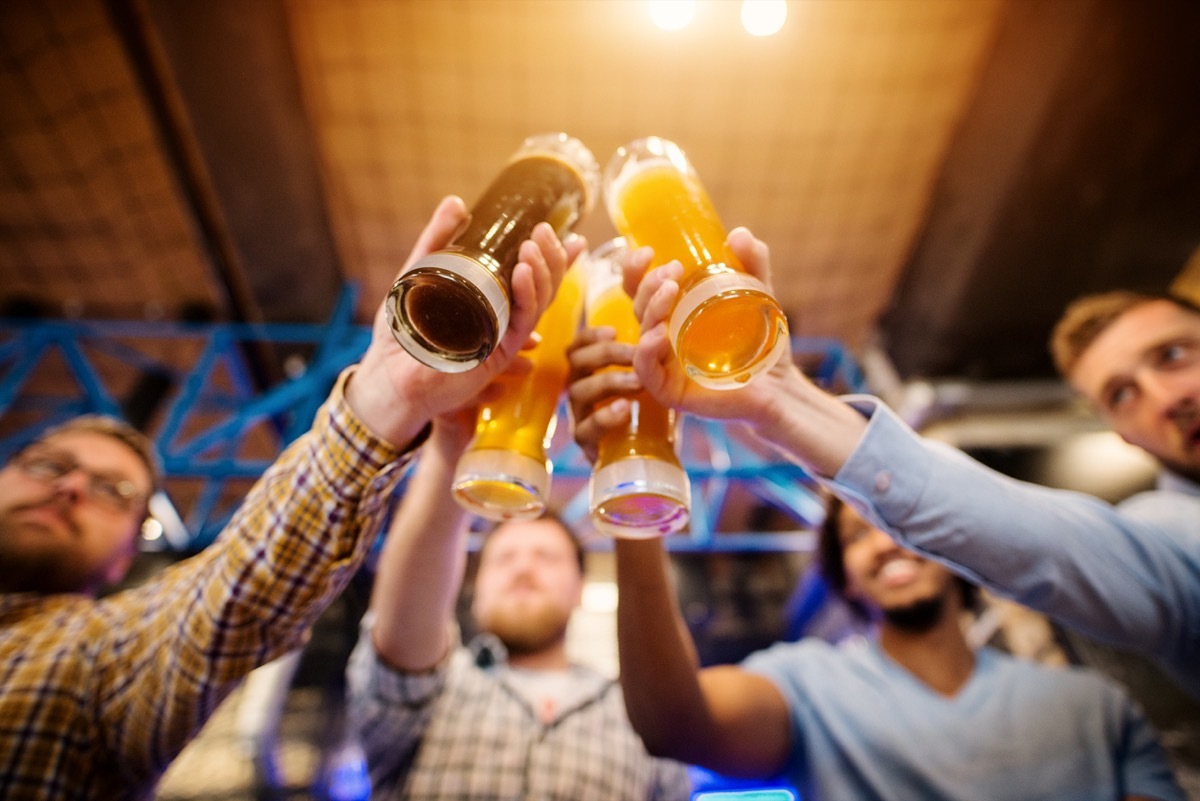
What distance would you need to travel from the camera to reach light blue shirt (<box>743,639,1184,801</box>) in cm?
125

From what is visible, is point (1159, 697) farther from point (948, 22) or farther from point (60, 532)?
point (60, 532)

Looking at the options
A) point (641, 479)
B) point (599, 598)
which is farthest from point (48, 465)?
point (599, 598)

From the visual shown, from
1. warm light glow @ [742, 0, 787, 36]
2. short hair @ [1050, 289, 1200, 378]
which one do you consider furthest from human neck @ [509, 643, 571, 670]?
warm light glow @ [742, 0, 787, 36]

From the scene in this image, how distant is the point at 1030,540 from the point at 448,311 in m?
1.04

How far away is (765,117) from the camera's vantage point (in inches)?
105

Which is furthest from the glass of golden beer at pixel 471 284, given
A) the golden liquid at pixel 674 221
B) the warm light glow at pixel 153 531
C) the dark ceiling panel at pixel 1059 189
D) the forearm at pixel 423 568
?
the warm light glow at pixel 153 531

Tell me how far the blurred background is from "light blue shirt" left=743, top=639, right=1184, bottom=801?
3.20 ft

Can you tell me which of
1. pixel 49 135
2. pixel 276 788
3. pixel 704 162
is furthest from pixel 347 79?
pixel 276 788

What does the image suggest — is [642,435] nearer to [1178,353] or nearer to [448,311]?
[448,311]

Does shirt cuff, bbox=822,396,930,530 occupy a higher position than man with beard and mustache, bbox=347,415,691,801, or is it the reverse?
A: shirt cuff, bbox=822,396,930,530

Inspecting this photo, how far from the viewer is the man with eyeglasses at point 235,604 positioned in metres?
0.89

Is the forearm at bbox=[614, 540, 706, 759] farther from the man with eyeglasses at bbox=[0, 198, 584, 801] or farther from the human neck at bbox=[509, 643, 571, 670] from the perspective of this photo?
the human neck at bbox=[509, 643, 571, 670]

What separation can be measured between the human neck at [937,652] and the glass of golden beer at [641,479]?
116 centimetres

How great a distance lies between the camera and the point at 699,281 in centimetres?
73
